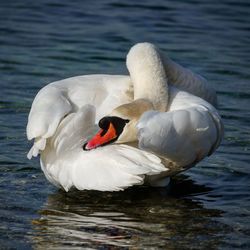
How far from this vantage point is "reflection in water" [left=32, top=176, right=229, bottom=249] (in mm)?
6438

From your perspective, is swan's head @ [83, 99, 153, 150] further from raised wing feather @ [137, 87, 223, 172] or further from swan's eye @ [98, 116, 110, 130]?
raised wing feather @ [137, 87, 223, 172]

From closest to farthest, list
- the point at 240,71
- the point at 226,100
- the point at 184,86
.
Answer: the point at 184,86
the point at 226,100
the point at 240,71

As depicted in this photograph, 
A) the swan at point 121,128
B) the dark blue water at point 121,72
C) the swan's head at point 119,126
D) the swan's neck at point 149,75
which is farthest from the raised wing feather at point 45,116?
the swan's neck at point 149,75

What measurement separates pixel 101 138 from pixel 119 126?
0.20m

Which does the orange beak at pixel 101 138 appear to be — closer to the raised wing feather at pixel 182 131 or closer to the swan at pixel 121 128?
the swan at pixel 121 128

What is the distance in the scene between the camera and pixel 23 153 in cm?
893

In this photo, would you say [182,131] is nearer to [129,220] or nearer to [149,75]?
[129,220]

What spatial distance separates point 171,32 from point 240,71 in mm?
2679

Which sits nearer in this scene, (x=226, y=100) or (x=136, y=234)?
(x=136, y=234)

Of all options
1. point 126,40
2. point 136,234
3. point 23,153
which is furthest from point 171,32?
point 136,234

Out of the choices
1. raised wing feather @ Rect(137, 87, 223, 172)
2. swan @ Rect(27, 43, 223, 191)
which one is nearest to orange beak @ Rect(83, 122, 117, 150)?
swan @ Rect(27, 43, 223, 191)

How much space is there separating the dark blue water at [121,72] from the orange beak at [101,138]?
586mm

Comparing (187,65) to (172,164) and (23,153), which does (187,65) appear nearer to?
(23,153)

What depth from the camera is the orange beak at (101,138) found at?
694 centimetres
